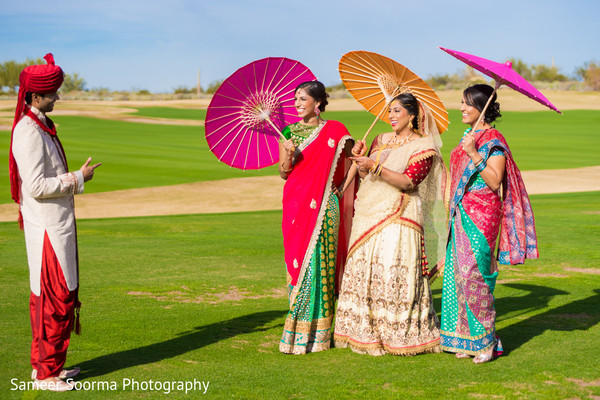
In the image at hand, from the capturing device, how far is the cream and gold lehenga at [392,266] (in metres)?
5.73

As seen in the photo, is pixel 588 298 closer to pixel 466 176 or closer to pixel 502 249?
pixel 502 249

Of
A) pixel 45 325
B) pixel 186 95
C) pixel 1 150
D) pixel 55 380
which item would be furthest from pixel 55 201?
pixel 186 95

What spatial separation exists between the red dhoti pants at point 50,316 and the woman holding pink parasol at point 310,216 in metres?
1.84

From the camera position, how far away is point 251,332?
6.49 meters

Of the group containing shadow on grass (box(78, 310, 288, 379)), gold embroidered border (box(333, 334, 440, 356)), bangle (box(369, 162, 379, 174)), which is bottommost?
shadow on grass (box(78, 310, 288, 379))

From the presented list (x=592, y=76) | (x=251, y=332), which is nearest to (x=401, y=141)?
(x=251, y=332)

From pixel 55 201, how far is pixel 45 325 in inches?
33.5

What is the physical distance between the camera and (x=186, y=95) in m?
69.2

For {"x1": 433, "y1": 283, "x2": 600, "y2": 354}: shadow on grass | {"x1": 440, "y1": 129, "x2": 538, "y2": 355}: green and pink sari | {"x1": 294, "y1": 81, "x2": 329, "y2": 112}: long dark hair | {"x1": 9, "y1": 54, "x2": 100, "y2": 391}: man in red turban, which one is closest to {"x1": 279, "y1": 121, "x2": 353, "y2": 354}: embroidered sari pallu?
{"x1": 294, "y1": 81, "x2": 329, "y2": 112}: long dark hair

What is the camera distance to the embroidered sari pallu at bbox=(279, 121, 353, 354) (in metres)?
5.88

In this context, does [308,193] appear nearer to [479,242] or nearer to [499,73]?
[479,242]

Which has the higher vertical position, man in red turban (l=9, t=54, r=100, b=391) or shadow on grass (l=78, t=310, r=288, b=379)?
man in red turban (l=9, t=54, r=100, b=391)

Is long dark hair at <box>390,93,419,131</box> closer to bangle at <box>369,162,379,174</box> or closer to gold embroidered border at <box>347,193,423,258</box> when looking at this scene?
bangle at <box>369,162,379,174</box>

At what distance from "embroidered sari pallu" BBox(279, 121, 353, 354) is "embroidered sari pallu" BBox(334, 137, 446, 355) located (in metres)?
0.22
